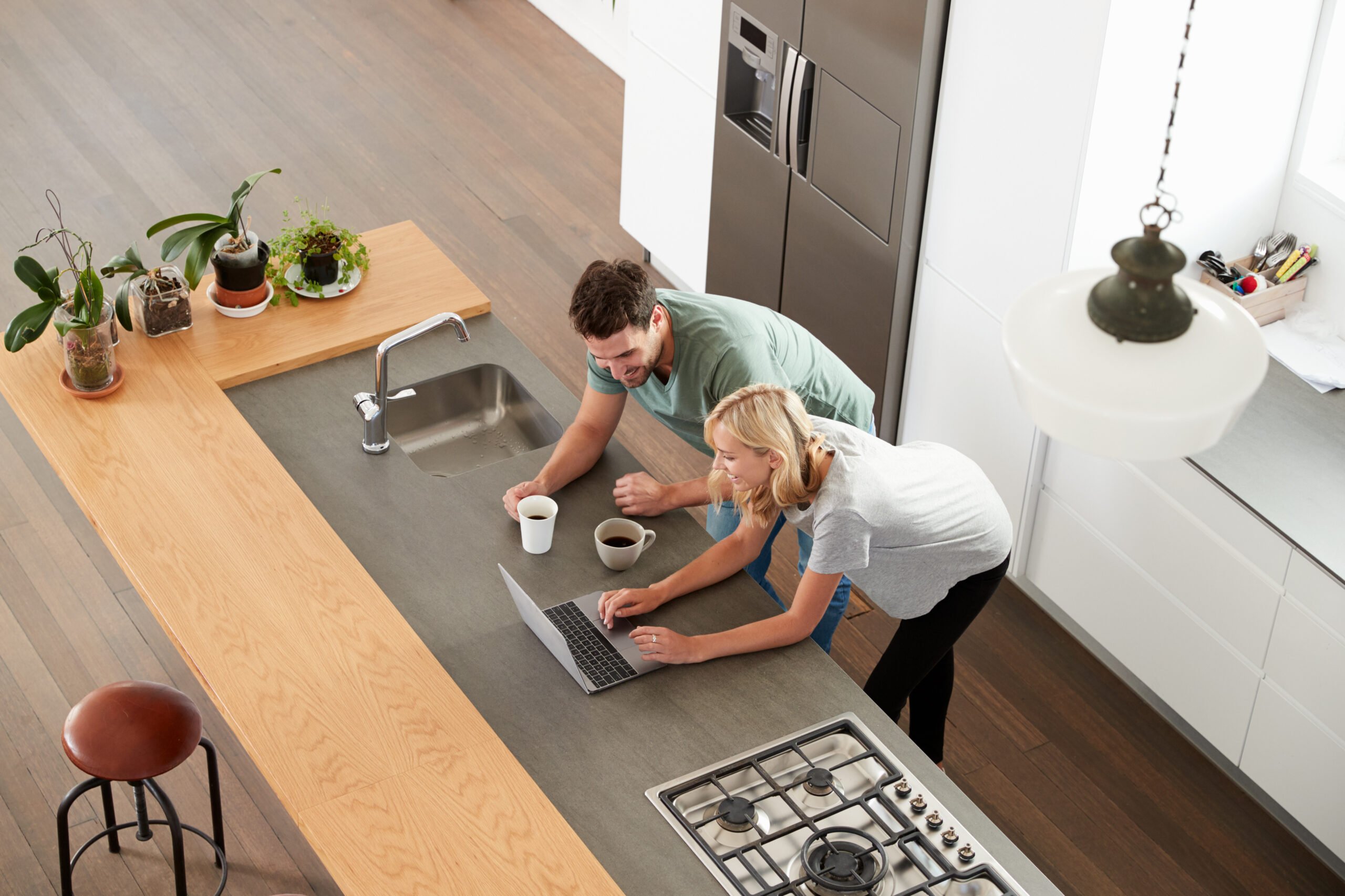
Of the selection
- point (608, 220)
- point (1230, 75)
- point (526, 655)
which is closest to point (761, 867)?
point (526, 655)

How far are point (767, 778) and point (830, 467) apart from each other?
0.56m

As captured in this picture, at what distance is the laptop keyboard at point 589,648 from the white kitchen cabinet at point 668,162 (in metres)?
2.25

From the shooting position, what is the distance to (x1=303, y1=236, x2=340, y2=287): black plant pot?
3.37 m

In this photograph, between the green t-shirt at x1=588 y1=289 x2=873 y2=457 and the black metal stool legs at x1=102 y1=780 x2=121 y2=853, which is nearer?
the green t-shirt at x1=588 y1=289 x2=873 y2=457

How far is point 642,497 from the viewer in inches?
113

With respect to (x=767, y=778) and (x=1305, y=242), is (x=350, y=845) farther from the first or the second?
(x=1305, y=242)

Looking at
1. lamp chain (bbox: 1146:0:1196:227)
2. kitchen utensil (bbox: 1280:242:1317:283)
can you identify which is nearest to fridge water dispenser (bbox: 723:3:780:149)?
lamp chain (bbox: 1146:0:1196:227)

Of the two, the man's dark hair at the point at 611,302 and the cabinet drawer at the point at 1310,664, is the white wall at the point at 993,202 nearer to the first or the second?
the cabinet drawer at the point at 1310,664

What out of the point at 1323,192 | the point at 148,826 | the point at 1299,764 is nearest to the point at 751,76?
the point at 1323,192

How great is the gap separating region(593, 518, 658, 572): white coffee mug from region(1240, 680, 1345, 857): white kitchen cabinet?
5.02ft

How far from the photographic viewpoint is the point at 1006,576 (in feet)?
13.0

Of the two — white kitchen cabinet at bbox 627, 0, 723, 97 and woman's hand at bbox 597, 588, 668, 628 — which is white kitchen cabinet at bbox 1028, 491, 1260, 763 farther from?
white kitchen cabinet at bbox 627, 0, 723, 97

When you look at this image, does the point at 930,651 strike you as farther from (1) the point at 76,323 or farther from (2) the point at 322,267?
(1) the point at 76,323

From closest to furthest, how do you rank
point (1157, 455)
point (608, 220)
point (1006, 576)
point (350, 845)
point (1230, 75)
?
point (1157, 455)
point (350, 845)
point (1230, 75)
point (1006, 576)
point (608, 220)
